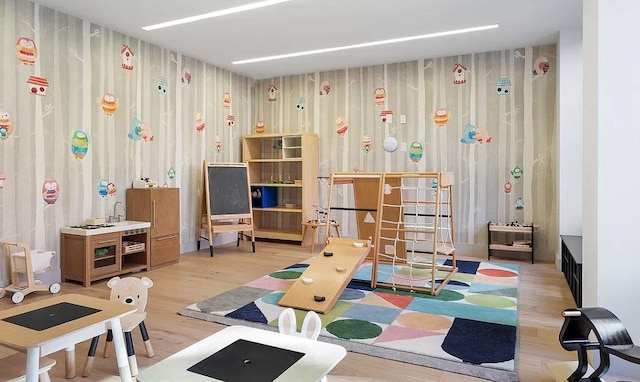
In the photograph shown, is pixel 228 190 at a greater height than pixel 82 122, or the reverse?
pixel 82 122

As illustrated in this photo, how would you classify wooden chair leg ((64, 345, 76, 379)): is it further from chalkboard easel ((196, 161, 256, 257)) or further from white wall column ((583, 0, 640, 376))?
chalkboard easel ((196, 161, 256, 257))

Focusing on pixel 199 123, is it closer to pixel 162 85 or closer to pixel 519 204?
pixel 162 85

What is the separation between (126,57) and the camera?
5.50 metres

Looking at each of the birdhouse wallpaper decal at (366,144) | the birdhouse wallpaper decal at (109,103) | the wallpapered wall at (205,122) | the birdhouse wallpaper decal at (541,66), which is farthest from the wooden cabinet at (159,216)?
the birdhouse wallpaper decal at (541,66)

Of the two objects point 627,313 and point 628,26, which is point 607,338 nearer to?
point 627,313

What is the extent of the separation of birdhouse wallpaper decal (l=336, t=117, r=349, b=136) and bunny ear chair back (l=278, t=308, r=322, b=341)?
5.59 m

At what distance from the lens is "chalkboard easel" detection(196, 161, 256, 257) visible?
21.2 ft

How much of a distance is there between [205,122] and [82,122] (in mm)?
2145

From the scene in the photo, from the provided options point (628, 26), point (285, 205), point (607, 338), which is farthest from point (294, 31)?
point (607, 338)

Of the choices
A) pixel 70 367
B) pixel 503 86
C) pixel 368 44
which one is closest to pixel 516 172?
pixel 503 86

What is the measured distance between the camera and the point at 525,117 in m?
6.08

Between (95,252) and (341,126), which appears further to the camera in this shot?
(341,126)

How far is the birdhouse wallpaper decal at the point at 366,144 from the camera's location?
23.2 feet

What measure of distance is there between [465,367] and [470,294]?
1686mm
